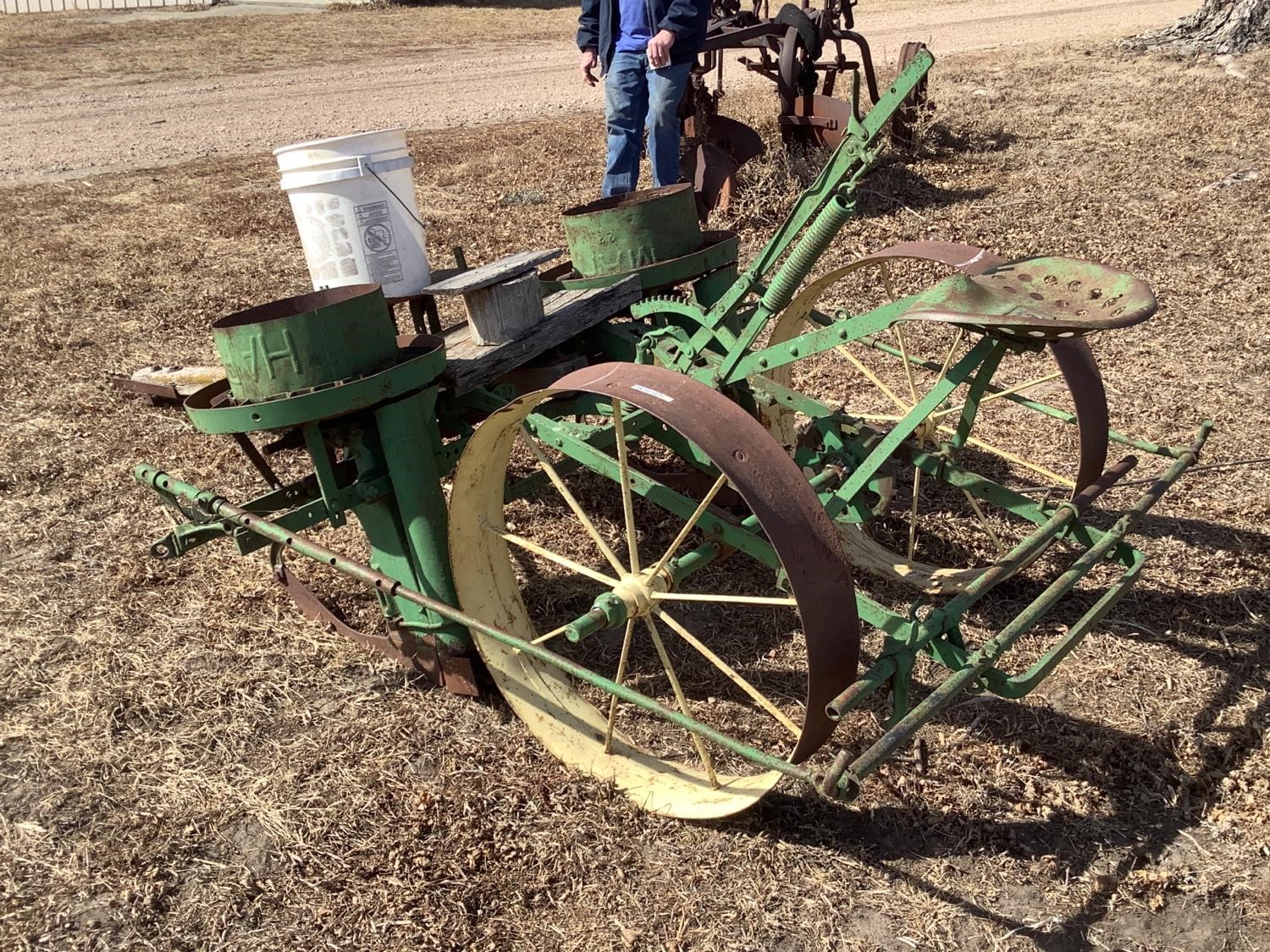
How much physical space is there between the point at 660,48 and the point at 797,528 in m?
3.63

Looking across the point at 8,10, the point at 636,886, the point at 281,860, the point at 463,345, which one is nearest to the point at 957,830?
the point at 636,886

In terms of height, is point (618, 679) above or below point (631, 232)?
below

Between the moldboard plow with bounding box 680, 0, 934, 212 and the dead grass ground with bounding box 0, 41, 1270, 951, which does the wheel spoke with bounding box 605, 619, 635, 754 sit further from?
the moldboard plow with bounding box 680, 0, 934, 212

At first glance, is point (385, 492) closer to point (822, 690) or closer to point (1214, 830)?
point (822, 690)

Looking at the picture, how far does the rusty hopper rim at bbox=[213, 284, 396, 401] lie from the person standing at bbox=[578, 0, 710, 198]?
9.01 feet

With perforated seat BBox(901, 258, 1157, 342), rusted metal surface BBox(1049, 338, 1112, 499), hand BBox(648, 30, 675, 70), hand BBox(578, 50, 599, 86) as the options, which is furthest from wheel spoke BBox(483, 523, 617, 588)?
hand BBox(578, 50, 599, 86)

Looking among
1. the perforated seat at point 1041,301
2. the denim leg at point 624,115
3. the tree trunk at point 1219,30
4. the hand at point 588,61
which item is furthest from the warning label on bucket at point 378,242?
the tree trunk at point 1219,30

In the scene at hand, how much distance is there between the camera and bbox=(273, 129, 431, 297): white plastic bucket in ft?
10.6

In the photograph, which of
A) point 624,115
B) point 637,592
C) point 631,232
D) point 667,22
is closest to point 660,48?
point 667,22

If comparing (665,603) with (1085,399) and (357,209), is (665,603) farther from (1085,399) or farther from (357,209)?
(357,209)

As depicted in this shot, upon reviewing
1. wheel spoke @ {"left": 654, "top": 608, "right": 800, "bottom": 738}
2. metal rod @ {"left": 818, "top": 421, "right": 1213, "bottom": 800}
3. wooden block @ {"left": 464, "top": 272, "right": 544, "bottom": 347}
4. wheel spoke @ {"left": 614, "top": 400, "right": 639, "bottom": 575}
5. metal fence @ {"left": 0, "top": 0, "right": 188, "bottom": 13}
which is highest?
metal fence @ {"left": 0, "top": 0, "right": 188, "bottom": 13}

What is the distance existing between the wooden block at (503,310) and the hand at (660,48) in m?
2.22

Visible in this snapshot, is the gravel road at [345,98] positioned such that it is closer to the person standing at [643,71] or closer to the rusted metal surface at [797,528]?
the person standing at [643,71]

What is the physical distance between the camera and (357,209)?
3.33 metres
